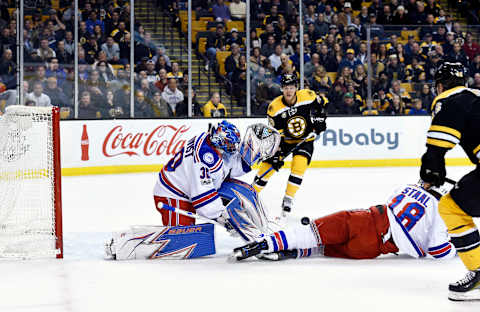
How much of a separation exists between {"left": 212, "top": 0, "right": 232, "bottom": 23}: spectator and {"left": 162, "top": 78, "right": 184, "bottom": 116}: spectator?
134cm

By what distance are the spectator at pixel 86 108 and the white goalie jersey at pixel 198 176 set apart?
4868 mm

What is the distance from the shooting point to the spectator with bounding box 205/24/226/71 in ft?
33.3

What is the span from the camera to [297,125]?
20.7 ft

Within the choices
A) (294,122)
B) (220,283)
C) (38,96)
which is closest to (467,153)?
(220,283)

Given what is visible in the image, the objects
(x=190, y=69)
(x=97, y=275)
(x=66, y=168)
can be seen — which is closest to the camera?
(x=97, y=275)

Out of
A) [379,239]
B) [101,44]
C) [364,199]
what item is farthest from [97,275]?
[101,44]

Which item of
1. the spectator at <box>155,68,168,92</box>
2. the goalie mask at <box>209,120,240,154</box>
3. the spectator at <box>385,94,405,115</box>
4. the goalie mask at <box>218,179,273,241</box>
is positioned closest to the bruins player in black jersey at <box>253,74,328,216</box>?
the goalie mask at <box>218,179,273,241</box>

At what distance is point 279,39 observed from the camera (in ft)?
35.1

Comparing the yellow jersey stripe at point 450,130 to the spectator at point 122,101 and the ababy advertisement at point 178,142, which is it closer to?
the ababy advertisement at point 178,142

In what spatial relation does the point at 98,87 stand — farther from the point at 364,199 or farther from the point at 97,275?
the point at 97,275

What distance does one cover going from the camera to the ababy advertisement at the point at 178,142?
9.27 metres

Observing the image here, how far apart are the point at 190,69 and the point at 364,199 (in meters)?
3.79

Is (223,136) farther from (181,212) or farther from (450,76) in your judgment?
(450,76)

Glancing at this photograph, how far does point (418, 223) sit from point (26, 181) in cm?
245
